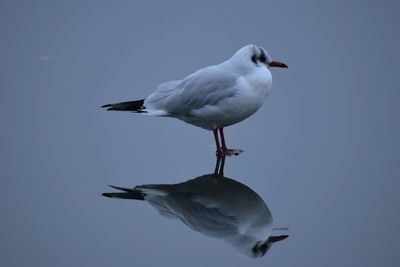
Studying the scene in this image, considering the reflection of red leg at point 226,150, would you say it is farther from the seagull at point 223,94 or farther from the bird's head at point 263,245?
the bird's head at point 263,245

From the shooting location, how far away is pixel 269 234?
3.46m

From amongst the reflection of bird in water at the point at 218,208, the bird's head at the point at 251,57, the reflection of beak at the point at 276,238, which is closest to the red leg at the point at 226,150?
the reflection of bird in water at the point at 218,208

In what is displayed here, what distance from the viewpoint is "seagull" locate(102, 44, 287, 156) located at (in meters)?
4.61

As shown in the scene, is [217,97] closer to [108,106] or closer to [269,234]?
[108,106]

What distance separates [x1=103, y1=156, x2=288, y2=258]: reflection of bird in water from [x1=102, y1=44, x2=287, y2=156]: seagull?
0.56 meters

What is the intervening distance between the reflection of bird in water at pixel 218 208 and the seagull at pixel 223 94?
561 millimetres

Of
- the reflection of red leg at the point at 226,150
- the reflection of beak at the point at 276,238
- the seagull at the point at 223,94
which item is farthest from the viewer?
the reflection of red leg at the point at 226,150

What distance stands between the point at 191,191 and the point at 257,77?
3.81 feet

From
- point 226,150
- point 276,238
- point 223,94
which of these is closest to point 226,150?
point 226,150

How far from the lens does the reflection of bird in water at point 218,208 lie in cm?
341

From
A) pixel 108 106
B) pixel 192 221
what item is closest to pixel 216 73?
pixel 108 106

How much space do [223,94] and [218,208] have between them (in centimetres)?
117

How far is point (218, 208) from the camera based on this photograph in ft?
12.3

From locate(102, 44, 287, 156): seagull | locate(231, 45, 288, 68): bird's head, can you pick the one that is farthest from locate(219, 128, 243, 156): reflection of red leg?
locate(231, 45, 288, 68): bird's head
